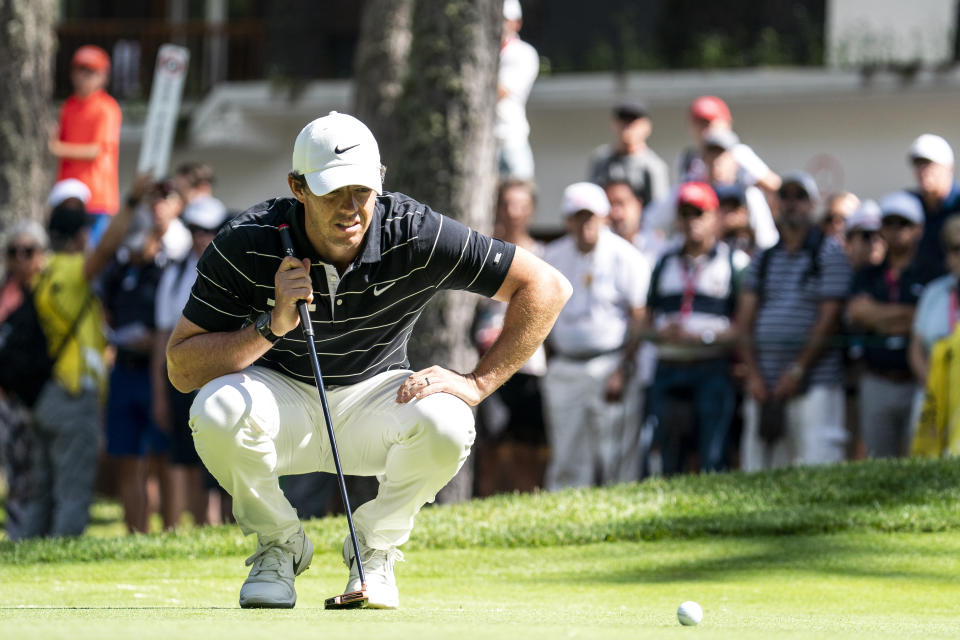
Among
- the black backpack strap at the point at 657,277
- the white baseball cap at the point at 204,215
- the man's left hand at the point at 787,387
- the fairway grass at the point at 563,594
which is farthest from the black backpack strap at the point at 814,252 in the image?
the white baseball cap at the point at 204,215

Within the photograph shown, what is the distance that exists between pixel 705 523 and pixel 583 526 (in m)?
0.62

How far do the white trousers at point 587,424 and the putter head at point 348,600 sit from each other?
5437mm

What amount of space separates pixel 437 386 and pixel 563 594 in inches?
52.7

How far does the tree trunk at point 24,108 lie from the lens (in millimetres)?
14086

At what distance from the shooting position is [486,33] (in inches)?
428

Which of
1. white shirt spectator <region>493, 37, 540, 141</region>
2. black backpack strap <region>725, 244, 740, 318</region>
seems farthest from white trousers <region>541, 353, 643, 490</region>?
white shirt spectator <region>493, 37, 540, 141</region>

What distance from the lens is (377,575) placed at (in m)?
5.79

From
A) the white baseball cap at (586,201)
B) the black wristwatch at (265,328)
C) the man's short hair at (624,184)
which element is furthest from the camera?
the man's short hair at (624,184)

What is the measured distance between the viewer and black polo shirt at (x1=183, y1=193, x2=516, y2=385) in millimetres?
5617

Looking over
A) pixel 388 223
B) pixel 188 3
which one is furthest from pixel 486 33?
pixel 188 3

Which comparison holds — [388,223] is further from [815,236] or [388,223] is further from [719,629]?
[815,236]

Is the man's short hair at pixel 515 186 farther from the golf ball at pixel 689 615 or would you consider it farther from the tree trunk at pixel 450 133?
the golf ball at pixel 689 615

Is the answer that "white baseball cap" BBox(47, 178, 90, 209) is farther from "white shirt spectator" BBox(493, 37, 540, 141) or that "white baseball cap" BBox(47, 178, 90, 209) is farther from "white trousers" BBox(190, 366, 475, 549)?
"white trousers" BBox(190, 366, 475, 549)

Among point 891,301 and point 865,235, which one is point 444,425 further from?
point 865,235
